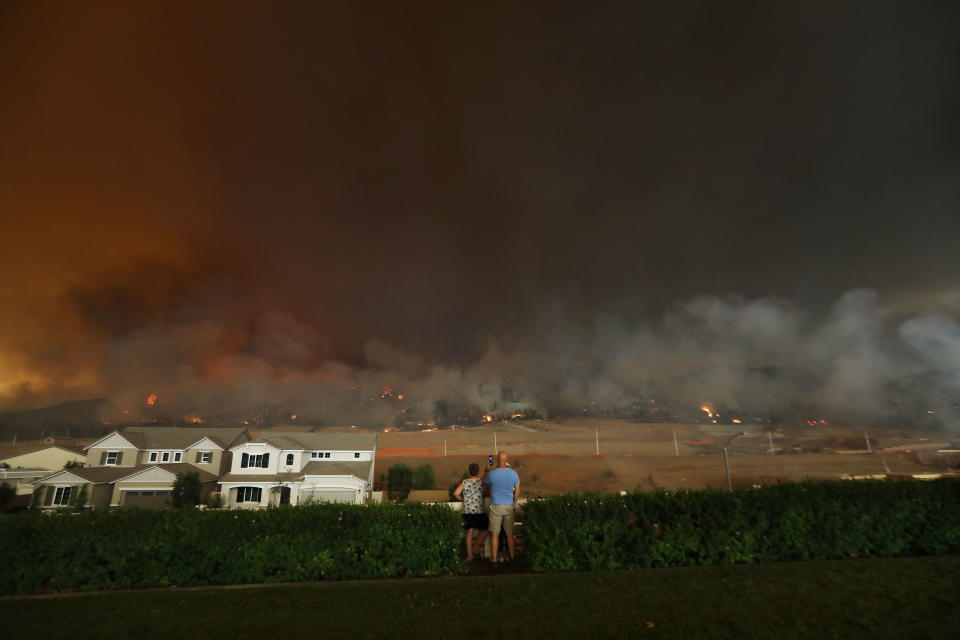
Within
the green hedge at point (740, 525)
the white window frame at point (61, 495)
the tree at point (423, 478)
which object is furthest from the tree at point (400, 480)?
the green hedge at point (740, 525)

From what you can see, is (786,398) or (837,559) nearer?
(837,559)

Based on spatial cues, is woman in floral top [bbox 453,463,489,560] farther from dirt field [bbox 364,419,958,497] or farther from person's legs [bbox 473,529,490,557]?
dirt field [bbox 364,419,958,497]

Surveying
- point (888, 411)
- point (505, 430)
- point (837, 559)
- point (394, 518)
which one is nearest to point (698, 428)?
point (888, 411)

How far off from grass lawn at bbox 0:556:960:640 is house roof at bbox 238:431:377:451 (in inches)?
1187

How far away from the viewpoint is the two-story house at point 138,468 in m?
32.4

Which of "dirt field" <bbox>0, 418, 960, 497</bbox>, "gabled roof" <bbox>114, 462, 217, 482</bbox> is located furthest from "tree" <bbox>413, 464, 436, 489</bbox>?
"gabled roof" <bbox>114, 462, 217, 482</bbox>

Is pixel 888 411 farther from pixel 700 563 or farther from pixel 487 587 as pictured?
pixel 487 587

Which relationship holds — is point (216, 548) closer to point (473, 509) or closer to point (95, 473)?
point (473, 509)

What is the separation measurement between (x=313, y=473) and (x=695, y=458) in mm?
43432

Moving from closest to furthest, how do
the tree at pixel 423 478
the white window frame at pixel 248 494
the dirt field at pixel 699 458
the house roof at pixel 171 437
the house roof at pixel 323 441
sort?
the white window frame at pixel 248 494
the dirt field at pixel 699 458
the house roof at pixel 323 441
the house roof at pixel 171 437
the tree at pixel 423 478

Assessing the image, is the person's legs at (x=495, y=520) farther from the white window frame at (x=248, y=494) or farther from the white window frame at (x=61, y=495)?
the white window frame at (x=61, y=495)

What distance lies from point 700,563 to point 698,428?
75178 mm

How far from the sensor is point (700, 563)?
9.95 m

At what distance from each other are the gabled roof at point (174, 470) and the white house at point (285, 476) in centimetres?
448
